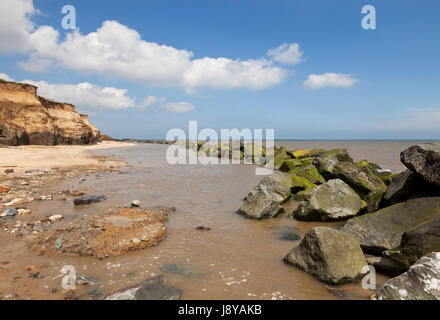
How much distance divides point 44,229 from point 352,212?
8.63 metres

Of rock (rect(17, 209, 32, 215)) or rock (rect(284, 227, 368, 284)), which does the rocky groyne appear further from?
rock (rect(17, 209, 32, 215))

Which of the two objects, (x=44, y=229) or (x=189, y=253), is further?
(x=44, y=229)

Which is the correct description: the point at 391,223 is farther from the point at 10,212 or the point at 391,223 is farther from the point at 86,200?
the point at 10,212

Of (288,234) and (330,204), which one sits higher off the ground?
(330,204)

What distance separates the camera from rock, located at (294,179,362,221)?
772cm

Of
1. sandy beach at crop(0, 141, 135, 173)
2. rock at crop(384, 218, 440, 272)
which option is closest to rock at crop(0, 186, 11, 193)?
sandy beach at crop(0, 141, 135, 173)

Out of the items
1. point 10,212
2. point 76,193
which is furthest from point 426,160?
point 76,193

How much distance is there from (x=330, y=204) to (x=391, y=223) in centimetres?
214

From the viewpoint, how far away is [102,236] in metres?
5.48

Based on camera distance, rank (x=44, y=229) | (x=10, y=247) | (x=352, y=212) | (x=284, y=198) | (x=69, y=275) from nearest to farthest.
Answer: (x=69, y=275), (x=10, y=247), (x=44, y=229), (x=352, y=212), (x=284, y=198)

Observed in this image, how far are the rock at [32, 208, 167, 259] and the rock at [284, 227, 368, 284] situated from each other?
3.35 meters
